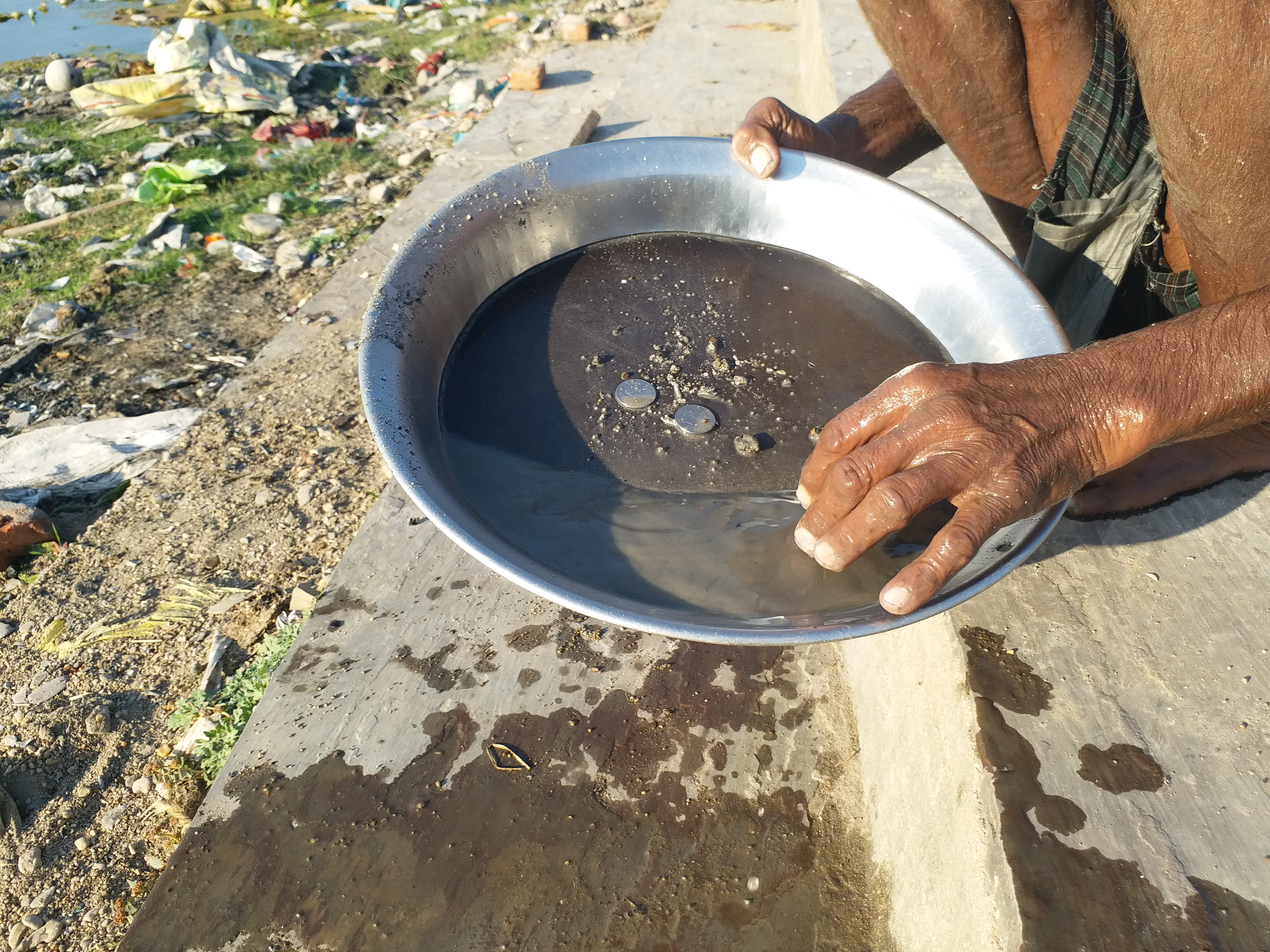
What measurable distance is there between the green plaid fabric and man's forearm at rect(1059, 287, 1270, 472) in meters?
0.47

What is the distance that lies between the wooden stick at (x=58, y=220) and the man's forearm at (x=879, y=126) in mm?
3892

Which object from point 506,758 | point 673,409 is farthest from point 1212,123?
point 506,758

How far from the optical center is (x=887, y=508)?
3.51 feet

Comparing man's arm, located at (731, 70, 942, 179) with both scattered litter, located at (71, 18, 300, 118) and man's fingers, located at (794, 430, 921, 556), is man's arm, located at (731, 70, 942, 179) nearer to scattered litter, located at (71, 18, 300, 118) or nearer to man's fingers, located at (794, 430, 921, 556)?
man's fingers, located at (794, 430, 921, 556)

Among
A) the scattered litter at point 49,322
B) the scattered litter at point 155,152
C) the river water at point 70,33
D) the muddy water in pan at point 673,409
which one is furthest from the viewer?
the river water at point 70,33

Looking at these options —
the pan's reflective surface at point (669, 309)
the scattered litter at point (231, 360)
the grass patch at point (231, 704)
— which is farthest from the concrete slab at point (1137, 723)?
the scattered litter at point (231, 360)

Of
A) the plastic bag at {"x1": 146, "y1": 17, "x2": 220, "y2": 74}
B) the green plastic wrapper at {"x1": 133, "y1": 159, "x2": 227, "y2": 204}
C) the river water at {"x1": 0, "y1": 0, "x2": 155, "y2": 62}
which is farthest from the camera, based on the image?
the river water at {"x1": 0, "y1": 0, "x2": 155, "y2": 62}

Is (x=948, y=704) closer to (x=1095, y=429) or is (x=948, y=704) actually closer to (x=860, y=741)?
(x=860, y=741)

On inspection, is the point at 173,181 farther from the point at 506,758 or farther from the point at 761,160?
the point at 506,758

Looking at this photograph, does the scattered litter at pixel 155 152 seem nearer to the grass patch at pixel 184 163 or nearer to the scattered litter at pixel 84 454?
the grass patch at pixel 184 163

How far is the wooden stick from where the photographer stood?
4.05 metres

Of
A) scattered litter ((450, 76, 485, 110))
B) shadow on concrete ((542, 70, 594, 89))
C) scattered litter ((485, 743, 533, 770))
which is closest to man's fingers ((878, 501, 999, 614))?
scattered litter ((485, 743, 533, 770))

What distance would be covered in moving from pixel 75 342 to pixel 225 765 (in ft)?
8.22

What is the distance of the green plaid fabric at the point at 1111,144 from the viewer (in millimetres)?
1620
